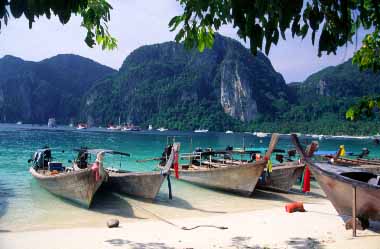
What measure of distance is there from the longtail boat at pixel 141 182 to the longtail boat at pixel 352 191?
5392mm

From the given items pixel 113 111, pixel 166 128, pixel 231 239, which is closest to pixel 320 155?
pixel 231 239

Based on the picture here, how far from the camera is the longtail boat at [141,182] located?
12750 mm

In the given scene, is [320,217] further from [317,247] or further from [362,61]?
[362,61]

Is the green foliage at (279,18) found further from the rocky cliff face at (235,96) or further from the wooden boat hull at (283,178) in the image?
the rocky cliff face at (235,96)

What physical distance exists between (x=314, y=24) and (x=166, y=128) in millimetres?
159863

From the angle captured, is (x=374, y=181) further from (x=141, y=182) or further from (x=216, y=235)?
(x=141, y=182)

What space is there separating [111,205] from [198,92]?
550 ft

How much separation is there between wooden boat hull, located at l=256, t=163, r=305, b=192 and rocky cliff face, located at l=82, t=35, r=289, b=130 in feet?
463

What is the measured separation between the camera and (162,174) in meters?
12.5

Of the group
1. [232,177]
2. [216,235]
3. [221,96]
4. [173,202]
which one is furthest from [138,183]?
[221,96]

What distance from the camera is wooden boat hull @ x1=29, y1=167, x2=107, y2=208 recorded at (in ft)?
37.8

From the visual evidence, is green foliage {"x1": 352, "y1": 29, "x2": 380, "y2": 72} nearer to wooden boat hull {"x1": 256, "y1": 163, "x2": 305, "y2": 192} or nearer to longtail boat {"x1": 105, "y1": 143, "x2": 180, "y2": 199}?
longtail boat {"x1": 105, "y1": 143, "x2": 180, "y2": 199}

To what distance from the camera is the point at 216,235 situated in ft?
27.0

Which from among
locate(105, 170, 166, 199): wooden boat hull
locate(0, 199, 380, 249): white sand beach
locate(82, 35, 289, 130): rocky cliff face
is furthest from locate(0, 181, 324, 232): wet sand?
locate(82, 35, 289, 130): rocky cliff face
